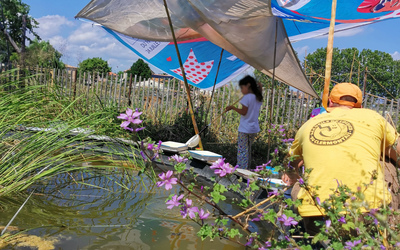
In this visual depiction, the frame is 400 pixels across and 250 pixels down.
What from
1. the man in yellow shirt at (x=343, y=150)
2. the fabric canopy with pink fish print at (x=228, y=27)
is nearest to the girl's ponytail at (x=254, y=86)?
the fabric canopy with pink fish print at (x=228, y=27)

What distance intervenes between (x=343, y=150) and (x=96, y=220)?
1697 mm

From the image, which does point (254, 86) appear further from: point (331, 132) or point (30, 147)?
point (30, 147)

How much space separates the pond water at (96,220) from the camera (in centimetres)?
201

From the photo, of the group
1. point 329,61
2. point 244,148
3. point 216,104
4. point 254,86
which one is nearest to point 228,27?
point 254,86

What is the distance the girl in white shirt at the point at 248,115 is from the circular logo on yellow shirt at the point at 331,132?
2.44 meters

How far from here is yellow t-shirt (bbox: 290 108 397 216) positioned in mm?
1669

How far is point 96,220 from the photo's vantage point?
2.35 m

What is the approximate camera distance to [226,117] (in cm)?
743


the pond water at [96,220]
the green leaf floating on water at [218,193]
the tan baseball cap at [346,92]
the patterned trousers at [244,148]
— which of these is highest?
the tan baseball cap at [346,92]

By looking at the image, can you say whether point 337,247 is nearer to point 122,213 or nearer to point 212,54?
point 122,213

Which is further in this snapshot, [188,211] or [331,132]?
[331,132]

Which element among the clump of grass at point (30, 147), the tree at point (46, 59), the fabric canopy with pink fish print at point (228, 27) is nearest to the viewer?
the clump of grass at point (30, 147)

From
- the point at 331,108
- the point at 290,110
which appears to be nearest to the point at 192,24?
the point at 331,108

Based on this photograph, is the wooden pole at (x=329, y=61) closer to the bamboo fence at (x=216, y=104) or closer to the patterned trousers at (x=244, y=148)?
the patterned trousers at (x=244, y=148)
